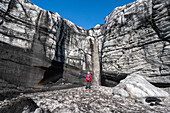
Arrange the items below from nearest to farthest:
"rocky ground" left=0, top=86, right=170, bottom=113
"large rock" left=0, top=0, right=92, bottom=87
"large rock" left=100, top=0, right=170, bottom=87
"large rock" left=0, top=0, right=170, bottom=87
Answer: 1. "rocky ground" left=0, top=86, right=170, bottom=113
2. "large rock" left=100, top=0, right=170, bottom=87
3. "large rock" left=0, top=0, right=170, bottom=87
4. "large rock" left=0, top=0, right=92, bottom=87

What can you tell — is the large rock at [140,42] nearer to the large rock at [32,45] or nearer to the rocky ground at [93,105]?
the rocky ground at [93,105]

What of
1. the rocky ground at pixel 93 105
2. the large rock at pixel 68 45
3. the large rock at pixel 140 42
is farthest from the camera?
the large rock at pixel 68 45

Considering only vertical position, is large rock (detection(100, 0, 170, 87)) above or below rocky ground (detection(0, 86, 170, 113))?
above

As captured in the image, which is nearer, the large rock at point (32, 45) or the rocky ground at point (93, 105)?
the rocky ground at point (93, 105)

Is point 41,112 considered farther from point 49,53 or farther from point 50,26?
point 50,26

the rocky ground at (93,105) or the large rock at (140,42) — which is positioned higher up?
the large rock at (140,42)

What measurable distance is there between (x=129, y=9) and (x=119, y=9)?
1.94 m

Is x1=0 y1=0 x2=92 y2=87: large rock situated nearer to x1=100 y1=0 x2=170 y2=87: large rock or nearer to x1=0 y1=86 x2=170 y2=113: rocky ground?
x1=0 y1=86 x2=170 y2=113: rocky ground

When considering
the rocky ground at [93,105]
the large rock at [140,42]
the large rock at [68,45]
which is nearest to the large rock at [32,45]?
the large rock at [68,45]

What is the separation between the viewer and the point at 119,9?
14.1 meters

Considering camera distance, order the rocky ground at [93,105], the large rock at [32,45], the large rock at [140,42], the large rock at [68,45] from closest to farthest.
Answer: the rocky ground at [93,105]
the large rock at [140,42]
the large rock at [68,45]
the large rock at [32,45]

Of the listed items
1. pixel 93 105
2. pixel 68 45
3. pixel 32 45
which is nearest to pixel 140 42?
pixel 93 105

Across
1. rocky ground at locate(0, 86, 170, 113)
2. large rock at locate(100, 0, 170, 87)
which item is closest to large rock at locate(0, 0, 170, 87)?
large rock at locate(100, 0, 170, 87)

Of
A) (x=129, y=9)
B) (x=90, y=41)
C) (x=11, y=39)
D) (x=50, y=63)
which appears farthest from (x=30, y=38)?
(x=129, y=9)
